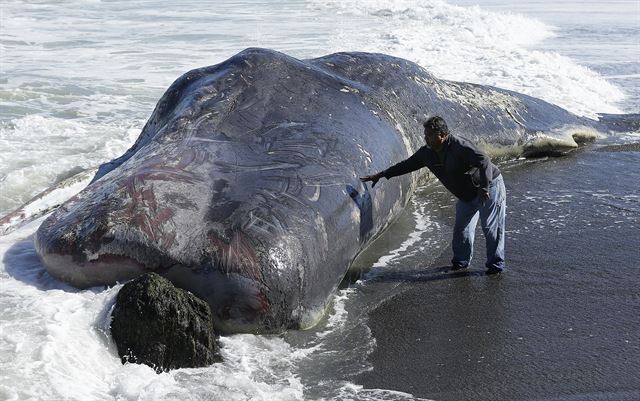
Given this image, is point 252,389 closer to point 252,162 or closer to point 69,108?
point 252,162

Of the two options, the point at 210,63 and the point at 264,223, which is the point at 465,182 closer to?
the point at 264,223

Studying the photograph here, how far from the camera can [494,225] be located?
21.5 ft

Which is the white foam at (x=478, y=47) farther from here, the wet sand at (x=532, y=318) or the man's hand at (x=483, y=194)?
the man's hand at (x=483, y=194)

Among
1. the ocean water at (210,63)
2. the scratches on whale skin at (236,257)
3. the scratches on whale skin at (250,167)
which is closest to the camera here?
the ocean water at (210,63)

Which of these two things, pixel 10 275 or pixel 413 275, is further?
pixel 413 275

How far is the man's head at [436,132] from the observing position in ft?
20.9

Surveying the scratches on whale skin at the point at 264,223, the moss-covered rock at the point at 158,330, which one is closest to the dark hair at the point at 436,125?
the scratches on whale skin at the point at 264,223

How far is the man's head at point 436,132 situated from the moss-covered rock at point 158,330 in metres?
2.32

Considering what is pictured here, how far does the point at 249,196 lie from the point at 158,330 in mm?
1324

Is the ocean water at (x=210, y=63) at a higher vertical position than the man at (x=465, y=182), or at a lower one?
lower

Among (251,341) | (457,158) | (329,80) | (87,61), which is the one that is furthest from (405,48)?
(251,341)

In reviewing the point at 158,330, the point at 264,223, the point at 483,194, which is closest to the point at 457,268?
the point at 483,194

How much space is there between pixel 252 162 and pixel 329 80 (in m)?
1.75

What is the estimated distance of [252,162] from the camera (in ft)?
20.9
